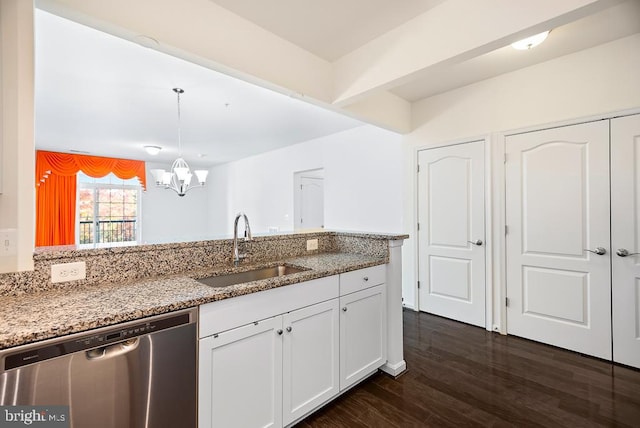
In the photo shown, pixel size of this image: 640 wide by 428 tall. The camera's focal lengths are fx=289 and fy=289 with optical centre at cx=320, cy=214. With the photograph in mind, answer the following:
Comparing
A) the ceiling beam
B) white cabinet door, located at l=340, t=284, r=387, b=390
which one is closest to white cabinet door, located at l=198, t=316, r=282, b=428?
white cabinet door, located at l=340, t=284, r=387, b=390

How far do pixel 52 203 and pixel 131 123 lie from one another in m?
3.29

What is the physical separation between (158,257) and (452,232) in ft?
9.44

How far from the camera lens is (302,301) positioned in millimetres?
1630

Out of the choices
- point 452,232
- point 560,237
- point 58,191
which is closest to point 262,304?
point 452,232

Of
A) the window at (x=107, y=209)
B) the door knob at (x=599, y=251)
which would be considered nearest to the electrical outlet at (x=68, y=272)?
the door knob at (x=599, y=251)

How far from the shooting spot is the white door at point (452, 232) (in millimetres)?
3041

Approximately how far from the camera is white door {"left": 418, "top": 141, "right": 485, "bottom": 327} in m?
3.04

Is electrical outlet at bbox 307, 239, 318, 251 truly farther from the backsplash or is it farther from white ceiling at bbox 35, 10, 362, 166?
white ceiling at bbox 35, 10, 362, 166

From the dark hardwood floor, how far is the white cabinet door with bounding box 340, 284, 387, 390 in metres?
0.16

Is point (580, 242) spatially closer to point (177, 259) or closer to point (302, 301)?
point (302, 301)

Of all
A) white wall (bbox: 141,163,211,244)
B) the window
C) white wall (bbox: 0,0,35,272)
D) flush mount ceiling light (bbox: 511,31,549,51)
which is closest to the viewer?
white wall (bbox: 0,0,35,272)

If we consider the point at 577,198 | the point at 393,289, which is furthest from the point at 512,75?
the point at 393,289

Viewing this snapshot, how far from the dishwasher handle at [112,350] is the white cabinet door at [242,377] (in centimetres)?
26

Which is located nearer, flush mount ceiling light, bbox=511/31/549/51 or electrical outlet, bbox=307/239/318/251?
flush mount ceiling light, bbox=511/31/549/51
